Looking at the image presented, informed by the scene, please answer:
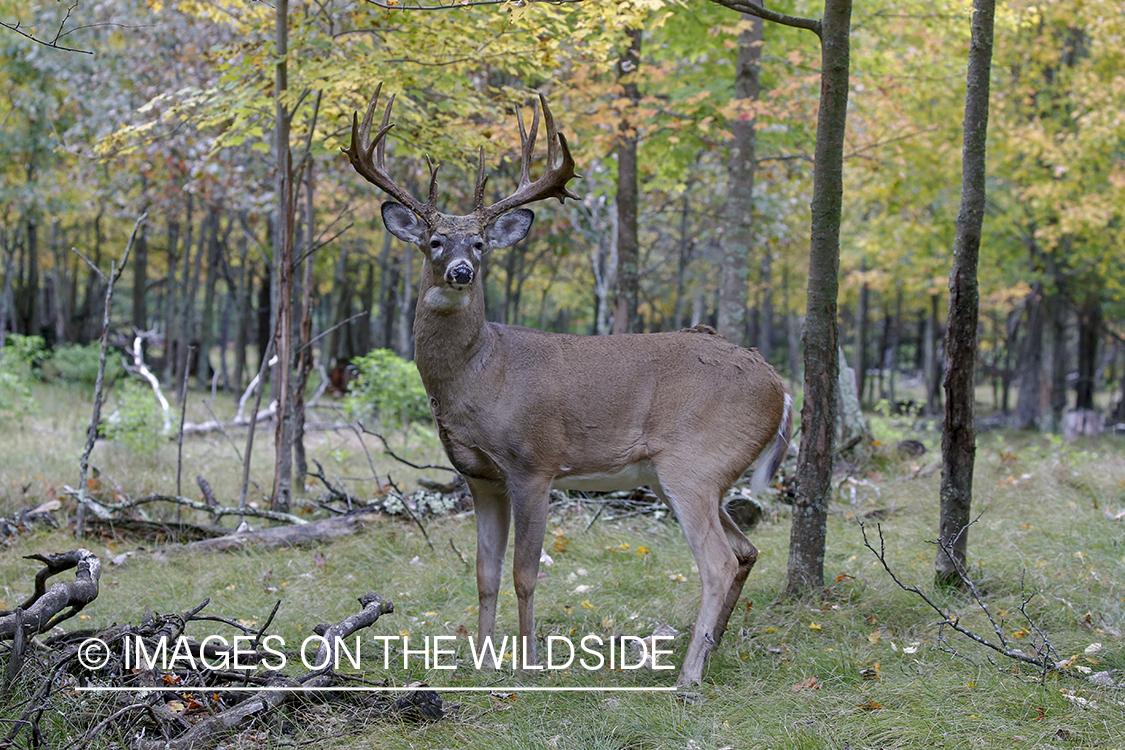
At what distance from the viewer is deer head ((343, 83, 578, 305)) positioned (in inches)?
168

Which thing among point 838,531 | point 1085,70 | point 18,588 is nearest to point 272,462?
point 18,588

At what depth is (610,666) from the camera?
4.46 metres

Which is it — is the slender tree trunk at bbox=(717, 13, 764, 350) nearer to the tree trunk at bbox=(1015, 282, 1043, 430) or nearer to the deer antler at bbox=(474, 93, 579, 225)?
the deer antler at bbox=(474, 93, 579, 225)

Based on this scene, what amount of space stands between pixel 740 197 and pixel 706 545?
5.61 metres

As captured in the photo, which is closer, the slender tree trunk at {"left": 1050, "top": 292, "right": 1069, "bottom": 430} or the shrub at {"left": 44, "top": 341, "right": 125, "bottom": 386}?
the shrub at {"left": 44, "top": 341, "right": 125, "bottom": 386}

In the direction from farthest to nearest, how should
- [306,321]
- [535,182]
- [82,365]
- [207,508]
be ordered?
1. [82,365]
2. [306,321]
3. [207,508]
4. [535,182]

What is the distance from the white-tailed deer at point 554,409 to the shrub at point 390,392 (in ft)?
22.9

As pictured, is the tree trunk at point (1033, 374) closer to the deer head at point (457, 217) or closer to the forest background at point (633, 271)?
the forest background at point (633, 271)

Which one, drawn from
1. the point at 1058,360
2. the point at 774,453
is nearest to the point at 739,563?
the point at 774,453

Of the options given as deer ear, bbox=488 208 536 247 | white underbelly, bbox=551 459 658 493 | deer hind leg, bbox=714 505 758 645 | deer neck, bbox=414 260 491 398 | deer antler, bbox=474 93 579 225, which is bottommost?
deer hind leg, bbox=714 505 758 645

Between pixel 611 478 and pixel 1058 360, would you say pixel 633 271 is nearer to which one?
pixel 611 478

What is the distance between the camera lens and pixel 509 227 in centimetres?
462

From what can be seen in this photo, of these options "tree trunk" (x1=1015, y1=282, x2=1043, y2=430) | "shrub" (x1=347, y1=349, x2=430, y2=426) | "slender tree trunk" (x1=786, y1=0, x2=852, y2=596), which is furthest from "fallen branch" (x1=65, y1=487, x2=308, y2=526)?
"tree trunk" (x1=1015, y1=282, x2=1043, y2=430)

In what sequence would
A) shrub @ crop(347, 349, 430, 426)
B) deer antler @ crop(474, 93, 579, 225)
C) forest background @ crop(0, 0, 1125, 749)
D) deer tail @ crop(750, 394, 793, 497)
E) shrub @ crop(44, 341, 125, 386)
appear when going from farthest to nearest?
shrub @ crop(44, 341, 125, 386)
shrub @ crop(347, 349, 430, 426)
deer tail @ crop(750, 394, 793, 497)
deer antler @ crop(474, 93, 579, 225)
forest background @ crop(0, 0, 1125, 749)
